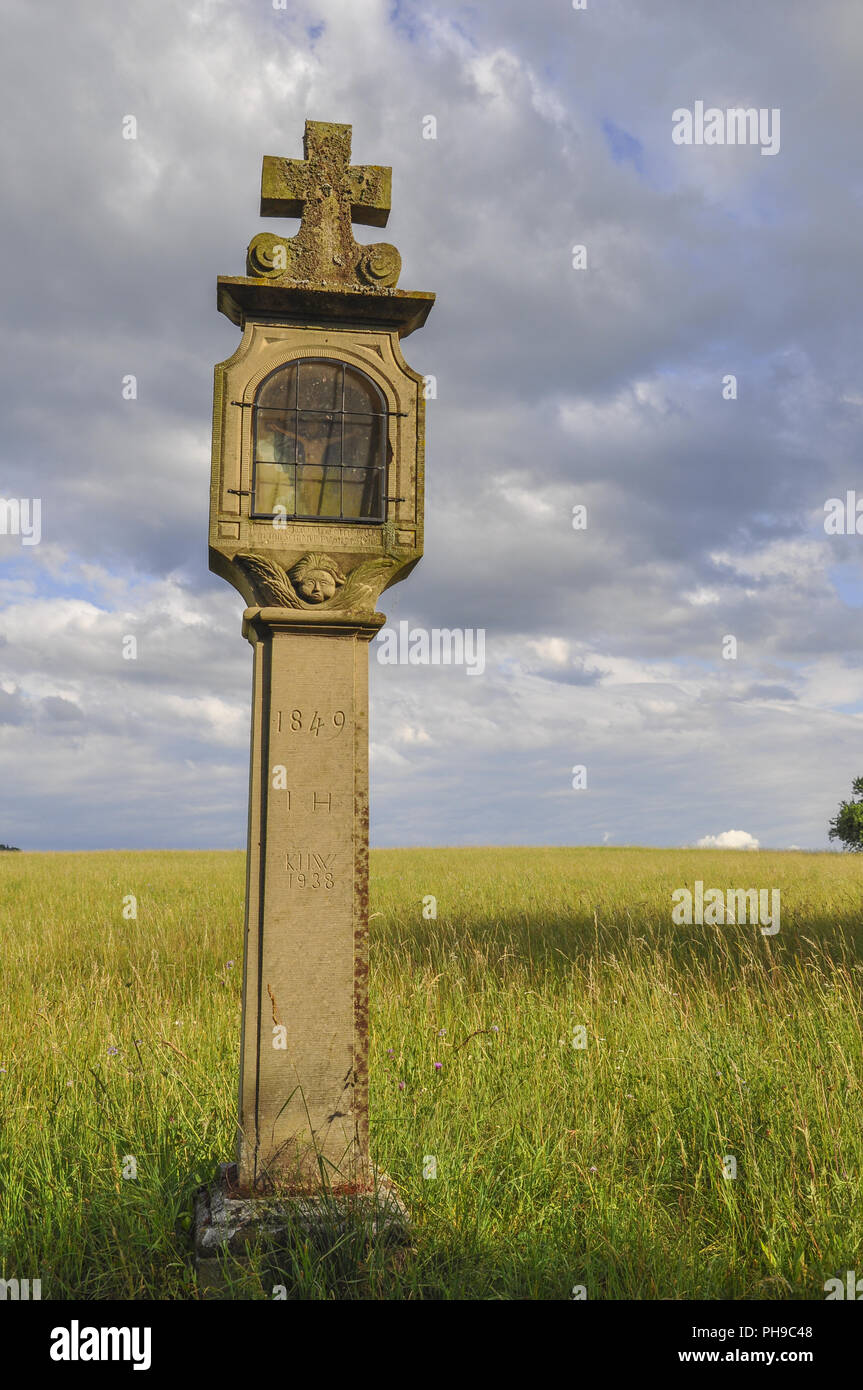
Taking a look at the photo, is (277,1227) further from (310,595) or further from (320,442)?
(320,442)

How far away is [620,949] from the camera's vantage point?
9.08m

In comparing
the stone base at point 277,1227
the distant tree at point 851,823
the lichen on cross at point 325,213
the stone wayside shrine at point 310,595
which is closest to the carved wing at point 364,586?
the stone wayside shrine at point 310,595

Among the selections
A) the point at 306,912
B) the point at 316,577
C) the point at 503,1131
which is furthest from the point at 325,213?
the point at 503,1131

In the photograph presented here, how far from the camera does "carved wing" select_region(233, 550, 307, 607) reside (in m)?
3.77

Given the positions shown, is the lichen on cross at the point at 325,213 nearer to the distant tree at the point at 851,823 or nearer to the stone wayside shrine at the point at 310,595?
the stone wayside shrine at the point at 310,595

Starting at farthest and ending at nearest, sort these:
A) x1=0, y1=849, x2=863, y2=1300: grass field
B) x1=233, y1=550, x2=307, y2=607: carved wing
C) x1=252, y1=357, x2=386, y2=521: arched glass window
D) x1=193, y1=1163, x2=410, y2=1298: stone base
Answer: x1=252, y1=357, x2=386, y2=521: arched glass window → x1=233, y1=550, x2=307, y2=607: carved wing → x1=0, y1=849, x2=863, y2=1300: grass field → x1=193, y1=1163, x2=410, y2=1298: stone base

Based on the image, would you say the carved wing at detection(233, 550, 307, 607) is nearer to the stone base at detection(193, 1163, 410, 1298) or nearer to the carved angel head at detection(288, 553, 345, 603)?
the carved angel head at detection(288, 553, 345, 603)

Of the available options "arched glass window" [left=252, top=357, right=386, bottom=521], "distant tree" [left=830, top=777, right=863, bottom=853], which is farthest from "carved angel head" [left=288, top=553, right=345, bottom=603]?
"distant tree" [left=830, top=777, right=863, bottom=853]

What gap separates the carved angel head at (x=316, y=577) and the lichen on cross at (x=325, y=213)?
1.24 m
